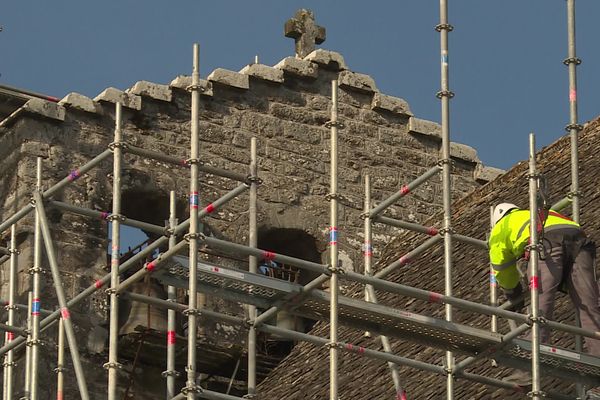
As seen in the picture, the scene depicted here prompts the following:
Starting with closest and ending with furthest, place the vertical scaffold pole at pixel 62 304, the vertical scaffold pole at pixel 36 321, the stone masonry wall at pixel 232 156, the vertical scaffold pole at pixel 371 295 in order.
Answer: the vertical scaffold pole at pixel 62 304
the vertical scaffold pole at pixel 36 321
the vertical scaffold pole at pixel 371 295
the stone masonry wall at pixel 232 156

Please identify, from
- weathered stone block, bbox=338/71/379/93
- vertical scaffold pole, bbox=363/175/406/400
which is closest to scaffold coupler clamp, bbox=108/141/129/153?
vertical scaffold pole, bbox=363/175/406/400

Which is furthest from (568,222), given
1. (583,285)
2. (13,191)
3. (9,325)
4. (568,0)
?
(13,191)

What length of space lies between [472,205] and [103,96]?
10.8 feet

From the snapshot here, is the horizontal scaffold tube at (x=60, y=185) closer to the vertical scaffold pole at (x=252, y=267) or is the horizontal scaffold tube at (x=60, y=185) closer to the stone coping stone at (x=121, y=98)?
the vertical scaffold pole at (x=252, y=267)

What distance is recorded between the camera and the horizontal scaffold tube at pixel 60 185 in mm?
20953

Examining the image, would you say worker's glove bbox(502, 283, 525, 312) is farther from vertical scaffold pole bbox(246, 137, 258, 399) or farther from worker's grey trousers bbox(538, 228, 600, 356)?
vertical scaffold pole bbox(246, 137, 258, 399)

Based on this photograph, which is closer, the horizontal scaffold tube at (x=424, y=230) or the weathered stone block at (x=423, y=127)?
the horizontal scaffold tube at (x=424, y=230)

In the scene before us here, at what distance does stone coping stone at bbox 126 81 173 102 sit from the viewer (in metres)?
25.2

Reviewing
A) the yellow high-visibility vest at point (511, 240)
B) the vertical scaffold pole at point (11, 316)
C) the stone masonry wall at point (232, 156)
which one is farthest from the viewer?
the stone masonry wall at point (232, 156)

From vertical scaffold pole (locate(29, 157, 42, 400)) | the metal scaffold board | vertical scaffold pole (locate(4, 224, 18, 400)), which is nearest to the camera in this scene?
the metal scaffold board

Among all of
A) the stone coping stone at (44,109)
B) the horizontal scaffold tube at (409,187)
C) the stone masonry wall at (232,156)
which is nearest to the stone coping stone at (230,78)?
the stone masonry wall at (232,156)

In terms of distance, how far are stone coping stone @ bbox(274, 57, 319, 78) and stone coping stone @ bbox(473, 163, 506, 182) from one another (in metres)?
1.69

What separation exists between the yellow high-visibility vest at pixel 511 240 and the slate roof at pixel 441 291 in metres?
0.71

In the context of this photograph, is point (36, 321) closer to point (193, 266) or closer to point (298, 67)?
point (193, 266)
